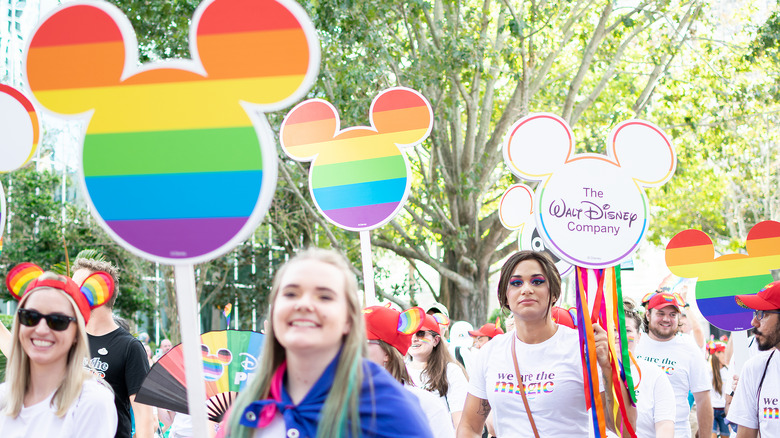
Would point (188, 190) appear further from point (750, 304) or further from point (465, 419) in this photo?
point (750, 304)

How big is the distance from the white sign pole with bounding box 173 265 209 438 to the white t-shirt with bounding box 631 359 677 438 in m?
3.16

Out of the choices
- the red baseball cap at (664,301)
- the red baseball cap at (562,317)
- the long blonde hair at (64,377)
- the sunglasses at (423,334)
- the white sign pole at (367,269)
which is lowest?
the long blonde hair at (64,377)

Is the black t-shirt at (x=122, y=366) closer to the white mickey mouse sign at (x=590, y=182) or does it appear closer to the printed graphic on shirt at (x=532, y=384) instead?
the printed graphic on shirt at (x=532, y=384)

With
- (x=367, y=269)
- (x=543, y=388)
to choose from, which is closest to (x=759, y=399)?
(x=543, y=388)

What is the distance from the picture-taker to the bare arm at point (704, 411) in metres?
5.79

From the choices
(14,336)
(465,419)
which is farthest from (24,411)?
(465,419)

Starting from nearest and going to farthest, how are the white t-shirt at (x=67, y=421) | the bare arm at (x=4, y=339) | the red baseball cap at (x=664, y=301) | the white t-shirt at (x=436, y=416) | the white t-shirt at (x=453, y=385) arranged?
the white t-shirt at (x=67, y=421), the white t-shirt at (x=436, y=416), the bare arm at (x=4, y=339), the white t-shirt at (x=453, y=385), the red baseball cap at (x=664, y=301)

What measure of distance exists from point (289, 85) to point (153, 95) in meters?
0.43

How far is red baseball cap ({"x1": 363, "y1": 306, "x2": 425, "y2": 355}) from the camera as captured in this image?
371 cm

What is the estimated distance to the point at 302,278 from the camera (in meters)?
2.29

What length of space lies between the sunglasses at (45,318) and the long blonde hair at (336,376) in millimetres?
1150

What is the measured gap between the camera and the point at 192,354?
104 inches

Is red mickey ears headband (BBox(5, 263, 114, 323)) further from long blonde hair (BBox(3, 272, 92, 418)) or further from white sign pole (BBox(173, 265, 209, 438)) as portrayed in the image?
white sign pole (BBox(173, 265, 209, 438))

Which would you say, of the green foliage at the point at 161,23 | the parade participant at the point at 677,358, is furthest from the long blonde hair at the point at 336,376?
the green foliage at the point at 161,23
